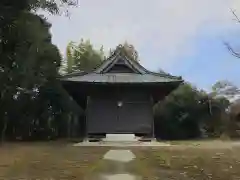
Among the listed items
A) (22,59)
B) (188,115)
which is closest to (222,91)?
(188,115)

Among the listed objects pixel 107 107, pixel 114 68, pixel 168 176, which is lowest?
pixel 168 176

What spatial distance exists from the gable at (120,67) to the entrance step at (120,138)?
348 cm

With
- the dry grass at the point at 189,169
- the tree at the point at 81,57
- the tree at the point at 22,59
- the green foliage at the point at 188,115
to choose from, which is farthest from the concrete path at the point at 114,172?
the tree at the point at 81,57

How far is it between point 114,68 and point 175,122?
416 inches

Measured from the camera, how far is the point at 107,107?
1912 cm

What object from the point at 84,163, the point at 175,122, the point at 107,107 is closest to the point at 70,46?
the point at 175,122

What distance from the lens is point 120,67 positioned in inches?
794

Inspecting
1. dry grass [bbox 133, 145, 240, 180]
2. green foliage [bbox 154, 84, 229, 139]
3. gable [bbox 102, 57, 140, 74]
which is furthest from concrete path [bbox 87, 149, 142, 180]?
green foliage [bbox 154, 84, 229, 139]

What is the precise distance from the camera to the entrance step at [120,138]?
18000 millimetres

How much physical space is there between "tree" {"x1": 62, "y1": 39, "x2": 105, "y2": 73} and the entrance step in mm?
17955

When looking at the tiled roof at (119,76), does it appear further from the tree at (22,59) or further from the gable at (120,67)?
the tree at (22,59)

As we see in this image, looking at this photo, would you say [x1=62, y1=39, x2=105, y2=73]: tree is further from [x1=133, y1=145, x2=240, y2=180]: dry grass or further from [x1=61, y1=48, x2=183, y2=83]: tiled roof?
[x1=133, y1=145, x2=240, y2=180]: dry grass

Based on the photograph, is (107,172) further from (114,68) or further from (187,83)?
(187,83)

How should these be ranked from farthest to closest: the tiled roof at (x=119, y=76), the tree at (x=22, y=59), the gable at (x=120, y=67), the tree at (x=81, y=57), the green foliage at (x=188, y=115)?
the tree at (x=81, y=57) → the green foliage at (x=188, y=115) → the gable at (x=120, y=67) → the tiled roof at (x=119, y=76) → the tree at (x=22, y=59)
